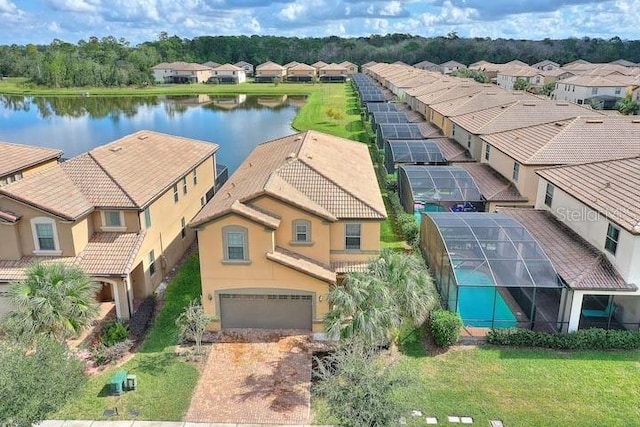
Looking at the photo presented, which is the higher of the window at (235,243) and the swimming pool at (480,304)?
the window at (235,243)

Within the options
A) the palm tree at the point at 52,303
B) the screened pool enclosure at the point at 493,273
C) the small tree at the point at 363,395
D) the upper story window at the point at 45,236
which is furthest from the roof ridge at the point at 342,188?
the upper story window at the point at 45,236

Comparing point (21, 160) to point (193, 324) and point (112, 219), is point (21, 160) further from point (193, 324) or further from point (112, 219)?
point (193, 324)

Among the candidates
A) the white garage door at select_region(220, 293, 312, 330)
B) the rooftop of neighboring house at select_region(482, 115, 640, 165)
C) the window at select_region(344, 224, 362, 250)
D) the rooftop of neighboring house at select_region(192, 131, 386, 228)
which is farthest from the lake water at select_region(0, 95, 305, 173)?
the white garage door at select_region(220, 293, 312, 330)

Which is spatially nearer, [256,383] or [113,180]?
[256,383]

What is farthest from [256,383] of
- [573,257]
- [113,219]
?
[573,257]

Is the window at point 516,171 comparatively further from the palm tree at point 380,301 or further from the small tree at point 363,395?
the small tree at point 363,395
